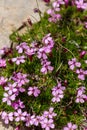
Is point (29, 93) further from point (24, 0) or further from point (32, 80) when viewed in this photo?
point (24, 0)

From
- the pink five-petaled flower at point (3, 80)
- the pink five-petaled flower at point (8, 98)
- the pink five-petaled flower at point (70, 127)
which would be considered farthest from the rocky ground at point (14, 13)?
the pink five-petaled flower at point (70, 127)

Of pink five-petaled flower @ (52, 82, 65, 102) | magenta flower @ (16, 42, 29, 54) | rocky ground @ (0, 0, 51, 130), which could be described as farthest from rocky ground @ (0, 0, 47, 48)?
pink five-petaled flower @ (52, 82, 65, 102)

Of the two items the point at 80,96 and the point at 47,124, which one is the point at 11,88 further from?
the point at 80,96

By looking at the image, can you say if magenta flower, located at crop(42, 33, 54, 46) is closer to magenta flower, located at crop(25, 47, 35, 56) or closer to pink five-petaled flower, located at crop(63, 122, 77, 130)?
magenta flower, located at crop(25, 47, 35, 56)

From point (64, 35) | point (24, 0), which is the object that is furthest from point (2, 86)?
point (24, 0)

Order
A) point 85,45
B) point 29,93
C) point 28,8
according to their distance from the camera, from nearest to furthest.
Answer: point 29,93 → point 85,45 → point 28,8

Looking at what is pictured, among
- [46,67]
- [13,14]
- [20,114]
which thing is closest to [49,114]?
[20,114]

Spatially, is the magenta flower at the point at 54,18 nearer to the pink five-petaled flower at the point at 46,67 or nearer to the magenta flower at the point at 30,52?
the magenta flower at the point at 30,52
